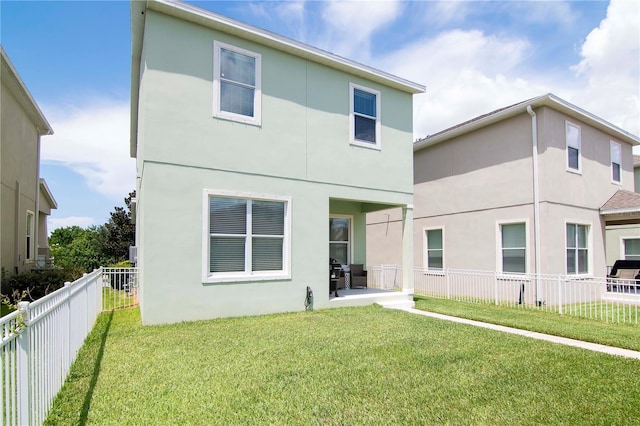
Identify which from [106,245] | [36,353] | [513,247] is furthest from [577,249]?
[106,245]

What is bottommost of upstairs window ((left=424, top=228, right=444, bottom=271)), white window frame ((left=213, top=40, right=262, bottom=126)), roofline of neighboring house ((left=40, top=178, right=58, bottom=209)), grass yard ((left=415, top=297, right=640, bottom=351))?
grass yard ((left=415, top=297, right=640, bottom=351))

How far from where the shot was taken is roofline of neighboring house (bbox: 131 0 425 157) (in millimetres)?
7898

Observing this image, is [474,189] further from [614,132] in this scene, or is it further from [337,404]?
[337,404]

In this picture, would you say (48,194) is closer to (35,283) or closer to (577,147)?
(35,283)

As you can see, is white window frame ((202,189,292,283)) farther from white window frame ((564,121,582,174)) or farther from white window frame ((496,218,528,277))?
white window frame ((564,121,582,174))

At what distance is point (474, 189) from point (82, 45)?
563 inches

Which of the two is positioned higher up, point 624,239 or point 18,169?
point 18,169

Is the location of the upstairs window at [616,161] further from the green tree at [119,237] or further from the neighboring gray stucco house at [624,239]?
the green tree at [119,237]

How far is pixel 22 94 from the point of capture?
493 inches

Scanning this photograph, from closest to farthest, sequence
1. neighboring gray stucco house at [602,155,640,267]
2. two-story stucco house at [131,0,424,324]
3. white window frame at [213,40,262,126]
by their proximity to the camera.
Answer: two-story stucco house at [131,0,424,324], white window frame at [213,40,262,126], neighboring gray stucco house at [602,155,640,267]

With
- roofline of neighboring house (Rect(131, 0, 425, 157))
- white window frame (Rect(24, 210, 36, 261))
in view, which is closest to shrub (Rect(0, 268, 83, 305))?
white window frame (Rect(24, 210, 36, 261))

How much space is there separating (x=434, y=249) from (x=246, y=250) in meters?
9.81

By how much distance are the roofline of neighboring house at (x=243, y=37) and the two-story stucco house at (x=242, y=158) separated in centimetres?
3

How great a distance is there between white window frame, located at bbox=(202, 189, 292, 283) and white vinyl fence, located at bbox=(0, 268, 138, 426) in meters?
2.76
